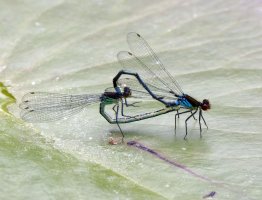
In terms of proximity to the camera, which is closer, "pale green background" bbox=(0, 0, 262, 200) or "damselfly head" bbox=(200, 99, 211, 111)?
"pale green background" bbox=(0, 0, 262, 200)

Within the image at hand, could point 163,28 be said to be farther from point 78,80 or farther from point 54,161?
point 54,161

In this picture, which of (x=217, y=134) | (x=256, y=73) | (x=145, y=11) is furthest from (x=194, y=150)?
(x=145, y=11)

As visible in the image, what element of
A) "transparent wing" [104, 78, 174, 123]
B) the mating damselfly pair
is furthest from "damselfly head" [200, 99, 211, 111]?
"transparent wing" [104, 78, 174, 123]

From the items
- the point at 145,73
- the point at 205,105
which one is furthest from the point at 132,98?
the point at 205,105

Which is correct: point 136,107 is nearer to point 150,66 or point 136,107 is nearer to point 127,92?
point 127,92

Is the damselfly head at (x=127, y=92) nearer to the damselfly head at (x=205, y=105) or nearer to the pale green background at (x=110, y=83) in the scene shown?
the pale green background at (x=110, y=83)

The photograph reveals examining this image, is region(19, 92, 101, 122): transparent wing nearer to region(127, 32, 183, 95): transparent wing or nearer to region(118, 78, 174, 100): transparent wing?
region(118, 78, 174, 100): transparent wing

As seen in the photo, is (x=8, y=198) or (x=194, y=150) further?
(x=194, y=150)
